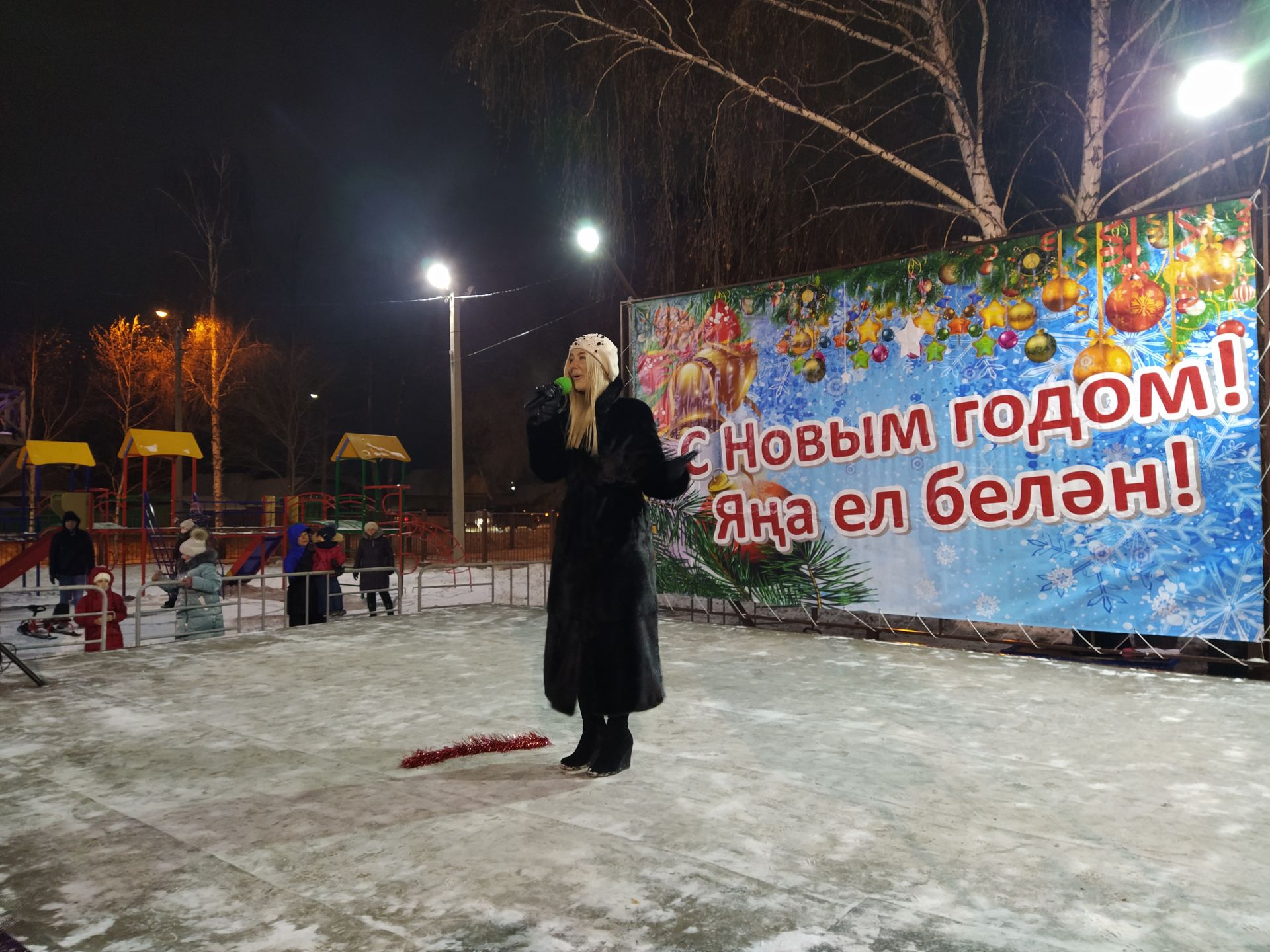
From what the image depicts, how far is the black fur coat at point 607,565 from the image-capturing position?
4195mm

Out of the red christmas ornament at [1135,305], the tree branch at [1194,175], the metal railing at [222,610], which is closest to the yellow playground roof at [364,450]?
the metal railing at [222,610]

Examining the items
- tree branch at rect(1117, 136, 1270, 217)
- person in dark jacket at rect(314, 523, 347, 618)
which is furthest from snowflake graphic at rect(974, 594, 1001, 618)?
person in dark jacket at rect(314, 523, 347, 618)

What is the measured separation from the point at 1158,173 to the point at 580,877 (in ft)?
37.4

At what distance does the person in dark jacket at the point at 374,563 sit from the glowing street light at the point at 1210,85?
32.8 ft

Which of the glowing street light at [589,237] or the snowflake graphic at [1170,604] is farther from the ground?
the glowing street light at [589,237]

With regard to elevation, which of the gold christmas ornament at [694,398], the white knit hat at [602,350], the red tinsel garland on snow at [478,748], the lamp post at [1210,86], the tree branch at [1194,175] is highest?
the tree branch at [1194,175]

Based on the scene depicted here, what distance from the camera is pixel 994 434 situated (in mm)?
7863

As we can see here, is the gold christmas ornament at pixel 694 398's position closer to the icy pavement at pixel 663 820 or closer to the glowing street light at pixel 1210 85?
the icy pavement at pixel 663 820

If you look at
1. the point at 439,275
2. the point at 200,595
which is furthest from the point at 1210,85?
the point at 439,275

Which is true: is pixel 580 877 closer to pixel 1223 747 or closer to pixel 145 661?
pixel 1223 747

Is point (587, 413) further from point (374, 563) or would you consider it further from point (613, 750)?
point (374, 563)

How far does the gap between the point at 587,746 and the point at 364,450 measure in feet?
57.9

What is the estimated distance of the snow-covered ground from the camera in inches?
397

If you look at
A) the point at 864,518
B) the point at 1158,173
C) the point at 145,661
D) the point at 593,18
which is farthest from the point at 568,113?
the point at 145,661
